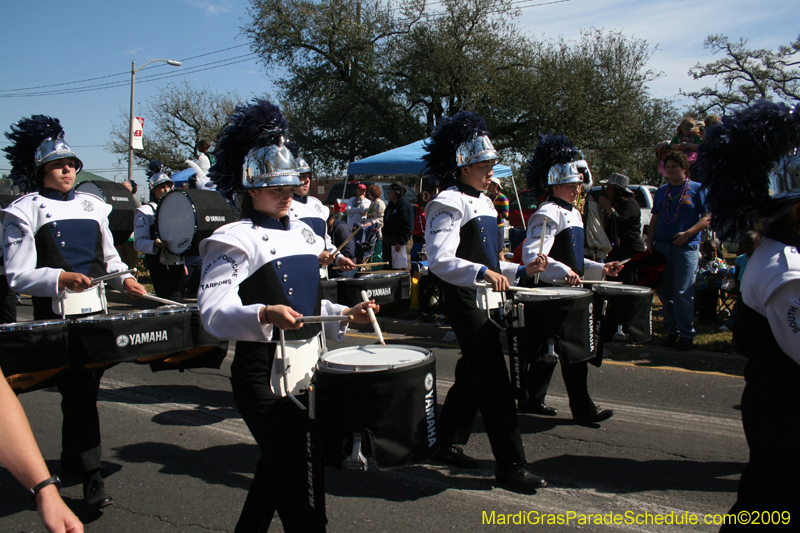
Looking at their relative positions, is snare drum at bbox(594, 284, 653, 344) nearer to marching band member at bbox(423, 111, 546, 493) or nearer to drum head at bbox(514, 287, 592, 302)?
drum head at bbox(514, 287, 592, 302)

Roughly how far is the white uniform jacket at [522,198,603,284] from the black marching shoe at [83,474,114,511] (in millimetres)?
3119

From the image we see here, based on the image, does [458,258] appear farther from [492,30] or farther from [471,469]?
[492,30]

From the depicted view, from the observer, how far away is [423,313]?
922 cm

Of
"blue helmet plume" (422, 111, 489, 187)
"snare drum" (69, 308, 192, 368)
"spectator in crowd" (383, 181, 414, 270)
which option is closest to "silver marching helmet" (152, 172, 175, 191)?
"spectator in crowd" (383, 181, 414, 270)

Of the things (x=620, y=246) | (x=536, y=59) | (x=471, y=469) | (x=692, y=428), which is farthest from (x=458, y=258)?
(x=536, y=59)

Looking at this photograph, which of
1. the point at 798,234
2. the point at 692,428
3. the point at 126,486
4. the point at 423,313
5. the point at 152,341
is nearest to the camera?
the point at 798,234

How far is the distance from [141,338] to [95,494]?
41.0 inches

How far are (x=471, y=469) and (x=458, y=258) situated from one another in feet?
4.75

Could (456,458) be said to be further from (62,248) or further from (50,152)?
(50,152)

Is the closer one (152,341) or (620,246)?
(152,341)

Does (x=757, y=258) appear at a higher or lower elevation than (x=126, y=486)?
higher

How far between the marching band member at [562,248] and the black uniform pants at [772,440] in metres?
2.15

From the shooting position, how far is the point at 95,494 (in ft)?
11.9

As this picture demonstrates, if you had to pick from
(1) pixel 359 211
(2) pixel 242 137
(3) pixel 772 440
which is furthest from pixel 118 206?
(3) pixel 772 440
